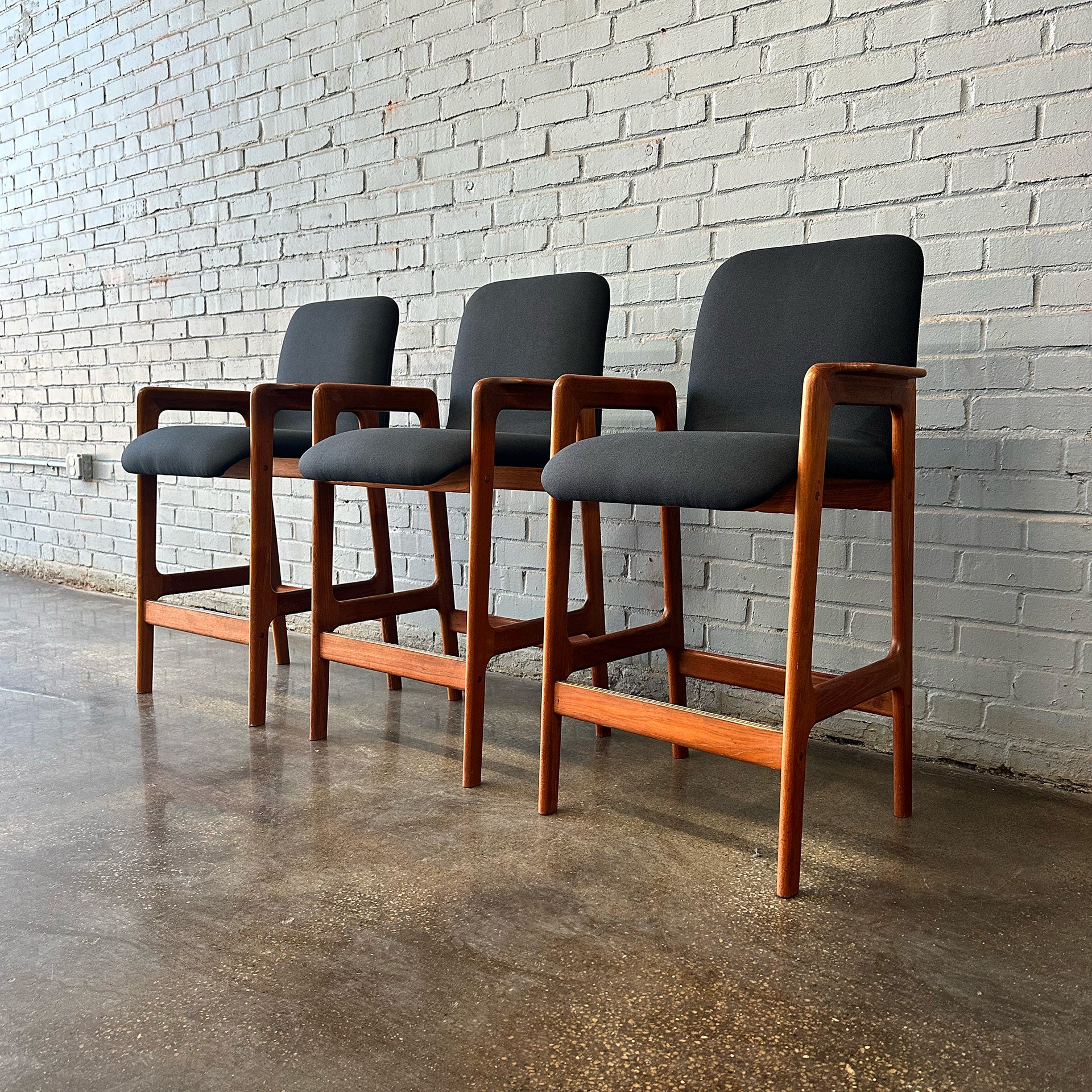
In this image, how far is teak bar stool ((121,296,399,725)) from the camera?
90.4 inches

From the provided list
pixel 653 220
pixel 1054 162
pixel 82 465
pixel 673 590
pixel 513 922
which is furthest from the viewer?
pixel 82 465

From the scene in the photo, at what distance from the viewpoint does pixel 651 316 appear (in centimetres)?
246

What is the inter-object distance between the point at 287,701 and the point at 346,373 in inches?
32.5

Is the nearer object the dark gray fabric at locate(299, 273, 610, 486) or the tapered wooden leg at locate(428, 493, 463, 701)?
the dark gray fabric at locate(299, 273, 610, 486)

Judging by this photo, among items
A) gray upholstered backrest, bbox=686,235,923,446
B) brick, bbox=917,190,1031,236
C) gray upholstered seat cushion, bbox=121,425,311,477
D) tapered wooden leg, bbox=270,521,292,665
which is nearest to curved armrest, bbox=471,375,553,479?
gray upholstered backrest, bbox=686,235,923,446

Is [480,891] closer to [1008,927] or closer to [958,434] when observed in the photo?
[1008,927]

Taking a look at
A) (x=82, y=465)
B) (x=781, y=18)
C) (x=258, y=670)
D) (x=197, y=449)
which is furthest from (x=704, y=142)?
(x=82, y=465)

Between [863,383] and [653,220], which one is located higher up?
[653,220]

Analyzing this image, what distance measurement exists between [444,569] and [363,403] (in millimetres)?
460

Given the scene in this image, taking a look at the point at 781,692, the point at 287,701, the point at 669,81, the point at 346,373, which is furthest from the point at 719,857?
the point at 669,81

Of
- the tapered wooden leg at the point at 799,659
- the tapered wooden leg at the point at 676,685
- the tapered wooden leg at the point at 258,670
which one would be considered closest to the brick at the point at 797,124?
the tapered wooden leg at the point at 799,659

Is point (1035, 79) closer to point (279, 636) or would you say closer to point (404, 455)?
point (404, 455)

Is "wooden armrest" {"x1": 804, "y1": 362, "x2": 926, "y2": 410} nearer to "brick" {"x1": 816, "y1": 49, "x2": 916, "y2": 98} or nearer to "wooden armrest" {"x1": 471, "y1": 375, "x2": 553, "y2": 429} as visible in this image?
"wooden armrest" {"x1": 471, "y1": 375, "x2": 553, "y2": 429}

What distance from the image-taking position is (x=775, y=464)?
1452mm
